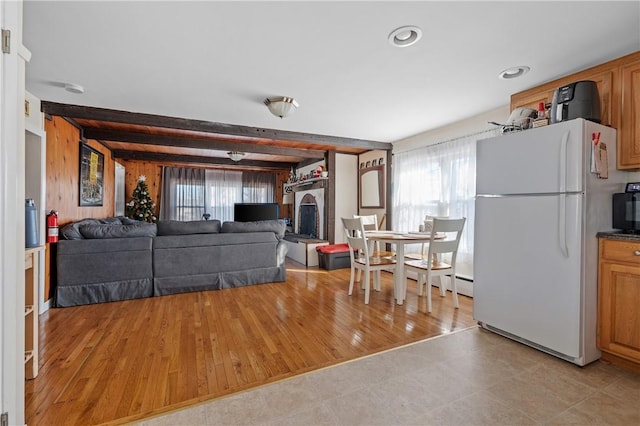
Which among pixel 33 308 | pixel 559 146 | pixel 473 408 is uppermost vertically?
pixel 559 146

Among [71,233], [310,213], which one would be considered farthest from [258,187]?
[71,233]

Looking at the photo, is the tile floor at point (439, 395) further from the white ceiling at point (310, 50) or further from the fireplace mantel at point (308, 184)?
the fireplace mantel at point (308, 184)

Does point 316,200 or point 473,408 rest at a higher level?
point 316,200

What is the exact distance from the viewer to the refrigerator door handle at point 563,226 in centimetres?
202

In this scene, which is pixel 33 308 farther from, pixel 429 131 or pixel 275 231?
pixel 429 131

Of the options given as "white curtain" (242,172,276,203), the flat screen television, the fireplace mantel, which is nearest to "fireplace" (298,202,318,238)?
the fireplace mantel

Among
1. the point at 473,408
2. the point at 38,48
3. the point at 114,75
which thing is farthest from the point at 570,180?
the point at 38,48

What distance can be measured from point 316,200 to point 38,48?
A: 4.70m

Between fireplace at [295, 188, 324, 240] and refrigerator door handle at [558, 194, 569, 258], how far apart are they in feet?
14.0

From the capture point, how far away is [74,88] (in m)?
2.75

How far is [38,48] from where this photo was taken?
206 cm

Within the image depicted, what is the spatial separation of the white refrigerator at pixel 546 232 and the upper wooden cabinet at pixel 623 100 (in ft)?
0.26

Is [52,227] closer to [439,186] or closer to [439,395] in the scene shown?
[439,395]

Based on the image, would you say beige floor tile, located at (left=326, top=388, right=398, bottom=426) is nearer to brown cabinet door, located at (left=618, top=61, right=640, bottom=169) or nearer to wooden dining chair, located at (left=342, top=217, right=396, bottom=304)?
wooden dining chair, located at (left=342, top=217, right=396, bottom=304)
